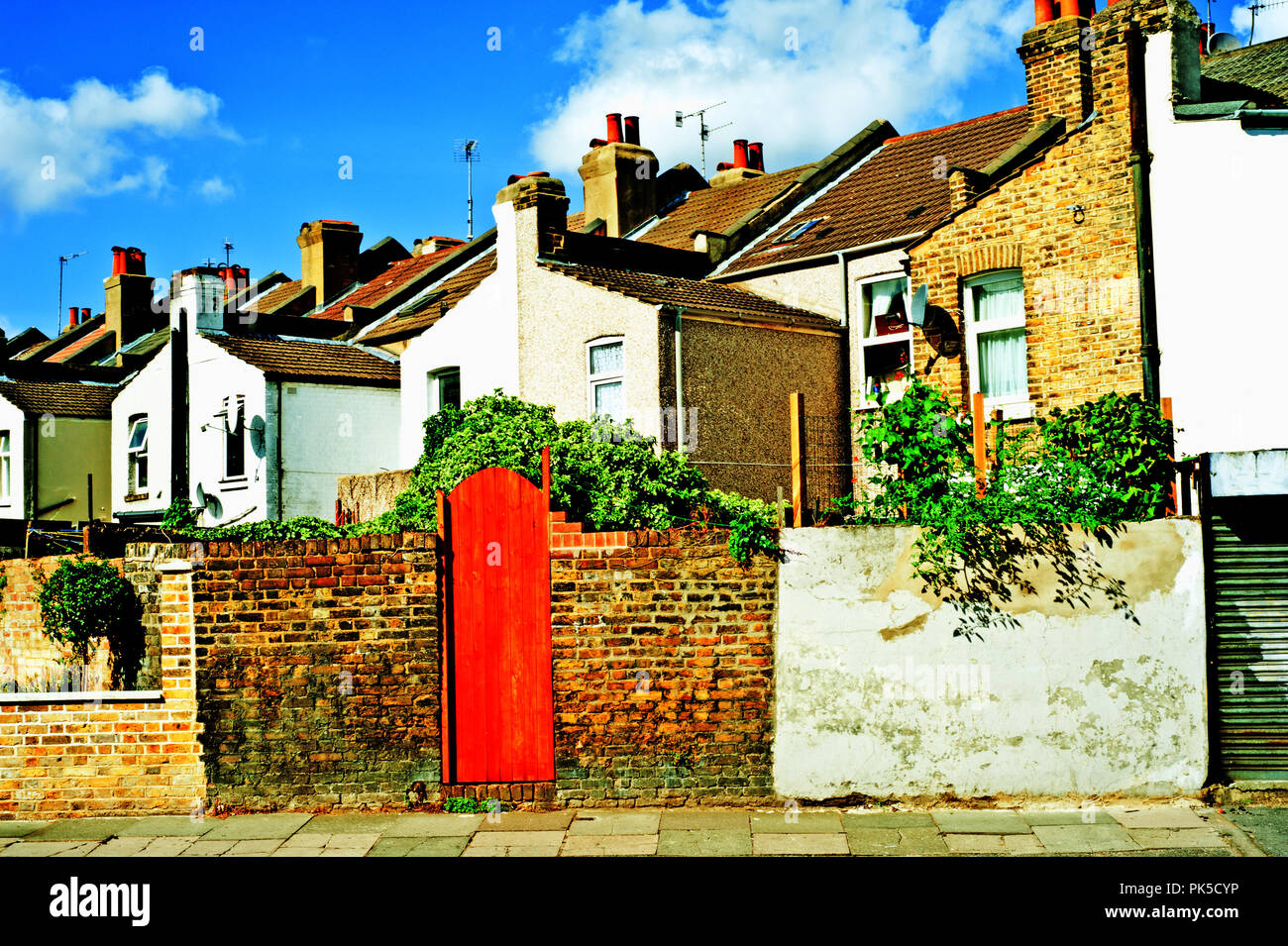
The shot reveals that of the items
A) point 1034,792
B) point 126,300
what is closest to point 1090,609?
point 1034,792

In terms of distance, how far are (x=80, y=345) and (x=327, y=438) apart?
77.6 feet

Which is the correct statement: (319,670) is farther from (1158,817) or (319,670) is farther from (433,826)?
(1158,817)

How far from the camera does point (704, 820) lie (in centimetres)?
957

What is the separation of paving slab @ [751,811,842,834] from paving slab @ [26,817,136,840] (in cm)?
530

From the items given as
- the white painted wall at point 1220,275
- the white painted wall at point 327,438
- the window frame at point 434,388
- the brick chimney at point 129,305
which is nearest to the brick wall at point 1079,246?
the white painted wall at point 1220,275

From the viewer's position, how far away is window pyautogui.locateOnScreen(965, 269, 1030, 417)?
51.8ft

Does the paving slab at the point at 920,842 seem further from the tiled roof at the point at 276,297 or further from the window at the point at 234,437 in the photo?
the tiled roof at the point at 276,297

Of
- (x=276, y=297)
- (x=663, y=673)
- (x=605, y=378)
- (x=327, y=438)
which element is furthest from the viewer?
(x=276, y=297)

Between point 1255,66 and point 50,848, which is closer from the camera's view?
point 50,848

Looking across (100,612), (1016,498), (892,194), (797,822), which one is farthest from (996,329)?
(100,612)

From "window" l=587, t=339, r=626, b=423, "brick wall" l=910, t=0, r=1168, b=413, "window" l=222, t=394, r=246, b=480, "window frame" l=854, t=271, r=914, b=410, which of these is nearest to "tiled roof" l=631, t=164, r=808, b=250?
"window frame" l=854, t=271, r=914, b=410
